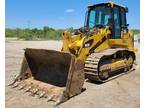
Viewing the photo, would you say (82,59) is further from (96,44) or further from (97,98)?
(97,98)

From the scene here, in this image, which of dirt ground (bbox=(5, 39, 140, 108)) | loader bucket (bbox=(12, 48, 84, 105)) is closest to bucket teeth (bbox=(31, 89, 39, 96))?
loader bucket (bbox=(12, 48, 84, 105))

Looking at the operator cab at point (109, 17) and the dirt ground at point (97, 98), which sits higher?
the operator cab at point (109, 17)

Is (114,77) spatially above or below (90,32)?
below

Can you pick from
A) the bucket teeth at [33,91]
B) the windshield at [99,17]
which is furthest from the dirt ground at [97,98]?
the windshield at [99,17]

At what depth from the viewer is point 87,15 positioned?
9.47m

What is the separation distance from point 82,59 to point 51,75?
103 cm

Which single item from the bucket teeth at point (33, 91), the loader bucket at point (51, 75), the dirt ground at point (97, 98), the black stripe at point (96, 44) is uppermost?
the black stripe at point (96, 44)

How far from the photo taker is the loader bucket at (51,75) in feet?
19.4

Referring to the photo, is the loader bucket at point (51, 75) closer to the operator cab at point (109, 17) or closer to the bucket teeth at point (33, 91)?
the bucket teeth at point (33, 91)

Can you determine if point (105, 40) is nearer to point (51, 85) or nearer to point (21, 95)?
point (51, 85)

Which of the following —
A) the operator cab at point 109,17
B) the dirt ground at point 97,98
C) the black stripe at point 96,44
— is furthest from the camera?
the operator cab at point 109,17

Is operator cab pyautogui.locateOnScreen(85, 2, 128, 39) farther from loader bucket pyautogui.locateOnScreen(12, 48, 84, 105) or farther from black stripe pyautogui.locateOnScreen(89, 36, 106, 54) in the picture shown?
loader bucket pyautogui.locateOnScreen(12, 48, 84, 105)
